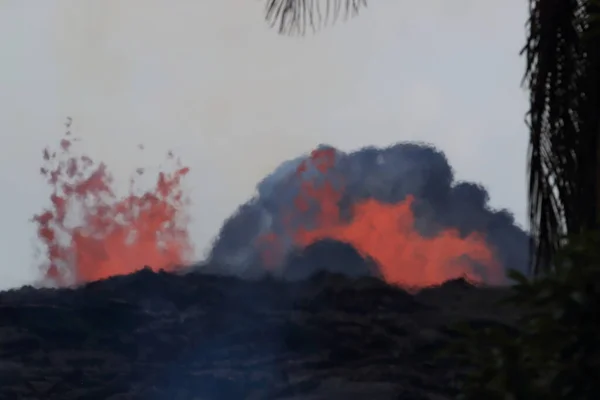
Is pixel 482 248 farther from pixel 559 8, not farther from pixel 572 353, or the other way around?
pixel 572 353

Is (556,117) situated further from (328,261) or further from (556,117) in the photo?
(328,261)

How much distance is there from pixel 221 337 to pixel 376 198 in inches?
42.0

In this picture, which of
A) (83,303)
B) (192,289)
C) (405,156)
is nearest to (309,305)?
(192,289)

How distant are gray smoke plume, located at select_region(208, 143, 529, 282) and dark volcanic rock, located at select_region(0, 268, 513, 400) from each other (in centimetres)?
19

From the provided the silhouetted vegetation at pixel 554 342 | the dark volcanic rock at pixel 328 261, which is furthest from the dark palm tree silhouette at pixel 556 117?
the dark volcanic rock at pixel 328 261

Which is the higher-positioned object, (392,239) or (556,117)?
(556,117)

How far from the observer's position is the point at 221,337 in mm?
4395

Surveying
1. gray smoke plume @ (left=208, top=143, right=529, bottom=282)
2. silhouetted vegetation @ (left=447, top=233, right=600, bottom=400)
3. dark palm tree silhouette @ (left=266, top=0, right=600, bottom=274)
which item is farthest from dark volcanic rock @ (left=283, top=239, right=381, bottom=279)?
silhouetted vegetation @ (left=447, top=233, right=600, bottom=400)

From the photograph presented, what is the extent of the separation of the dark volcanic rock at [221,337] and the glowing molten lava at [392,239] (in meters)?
0.10

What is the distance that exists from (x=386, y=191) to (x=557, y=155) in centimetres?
212

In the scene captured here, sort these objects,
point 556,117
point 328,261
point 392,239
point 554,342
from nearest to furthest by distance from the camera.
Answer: point 554,342 < point 556,117 < point 328,261 < point 392,239

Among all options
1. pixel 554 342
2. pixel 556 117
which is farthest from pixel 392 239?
pixel 554 342

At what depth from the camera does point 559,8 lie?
92.0 inches

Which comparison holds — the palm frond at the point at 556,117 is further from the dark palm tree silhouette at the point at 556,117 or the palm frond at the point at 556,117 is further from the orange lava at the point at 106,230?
the orange lava at the point at 106,230
